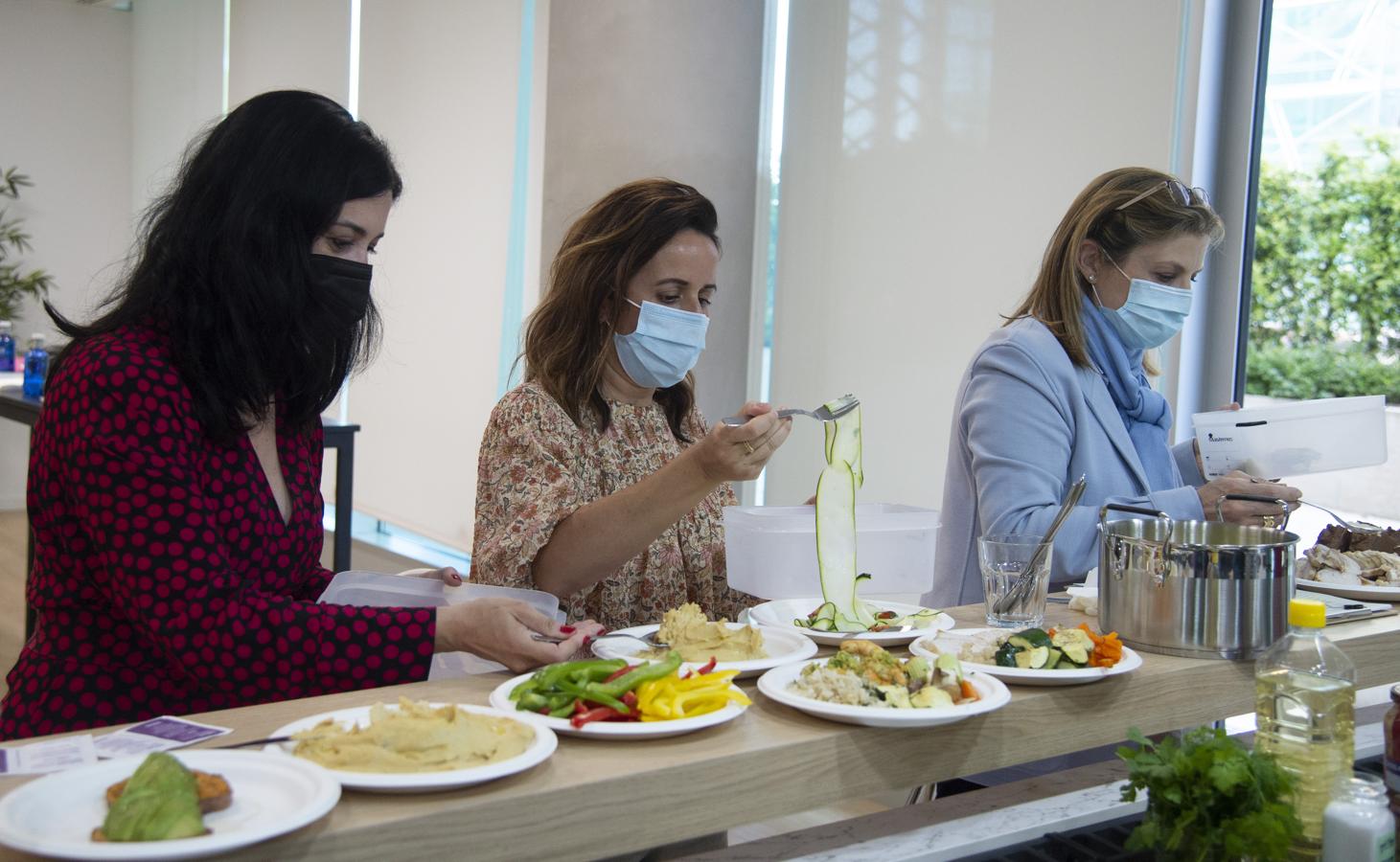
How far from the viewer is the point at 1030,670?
1432 millimetres

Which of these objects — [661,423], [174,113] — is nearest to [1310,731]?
[661,423]

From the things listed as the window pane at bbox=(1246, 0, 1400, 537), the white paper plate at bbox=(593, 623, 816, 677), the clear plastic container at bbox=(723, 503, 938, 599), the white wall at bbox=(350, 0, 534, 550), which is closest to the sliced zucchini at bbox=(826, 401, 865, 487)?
the clear plastic container at bbox=(723, 503, 938, 599)

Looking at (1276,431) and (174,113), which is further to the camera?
(174,113)

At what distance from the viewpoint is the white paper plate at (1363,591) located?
1.99m

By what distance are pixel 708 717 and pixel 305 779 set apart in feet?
1.28

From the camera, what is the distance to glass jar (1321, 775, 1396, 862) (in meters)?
1.17

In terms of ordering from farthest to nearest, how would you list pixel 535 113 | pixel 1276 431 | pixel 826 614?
pixel 535 113, pixel 1276 431, pixel 826 614

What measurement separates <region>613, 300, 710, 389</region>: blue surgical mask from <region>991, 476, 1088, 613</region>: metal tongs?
772mm

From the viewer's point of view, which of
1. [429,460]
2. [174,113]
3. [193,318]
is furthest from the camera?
[174,113]

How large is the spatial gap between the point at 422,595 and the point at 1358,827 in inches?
46.8

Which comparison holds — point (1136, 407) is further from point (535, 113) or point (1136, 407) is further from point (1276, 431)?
point (535, 113)

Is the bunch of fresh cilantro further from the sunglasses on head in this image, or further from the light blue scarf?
the sunglasses on head

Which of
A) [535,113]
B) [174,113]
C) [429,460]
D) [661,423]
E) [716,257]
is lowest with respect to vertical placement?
[429,460]

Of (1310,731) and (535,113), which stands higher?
(535,113)
